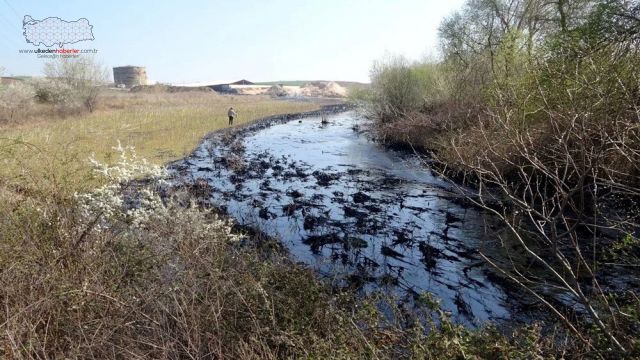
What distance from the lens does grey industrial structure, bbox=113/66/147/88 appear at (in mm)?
129625

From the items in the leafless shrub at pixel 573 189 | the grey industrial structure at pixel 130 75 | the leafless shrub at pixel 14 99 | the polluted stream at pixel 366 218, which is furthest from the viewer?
the grey industrial structure at pixel 130 75

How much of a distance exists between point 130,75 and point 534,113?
13853 centimetres

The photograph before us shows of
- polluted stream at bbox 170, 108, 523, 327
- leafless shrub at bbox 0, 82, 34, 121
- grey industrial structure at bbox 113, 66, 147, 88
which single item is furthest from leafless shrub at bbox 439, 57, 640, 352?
grey industrial structure at bbox 113, 66, 147, 88

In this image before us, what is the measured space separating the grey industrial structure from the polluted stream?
120244 mm

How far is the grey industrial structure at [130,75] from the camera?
12962 centimetres

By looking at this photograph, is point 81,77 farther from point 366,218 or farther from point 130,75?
point 130,75

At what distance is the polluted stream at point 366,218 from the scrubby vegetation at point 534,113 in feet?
3.29

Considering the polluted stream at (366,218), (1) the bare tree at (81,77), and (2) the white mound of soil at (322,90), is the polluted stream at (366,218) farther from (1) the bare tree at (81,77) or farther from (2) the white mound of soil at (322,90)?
(2) the white mound of soil at (322,90)

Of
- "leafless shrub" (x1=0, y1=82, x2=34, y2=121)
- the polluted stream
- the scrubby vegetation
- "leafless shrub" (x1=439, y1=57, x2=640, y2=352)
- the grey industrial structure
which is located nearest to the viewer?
"leafless shrub" (x1=439, y1=57, x2=640, y2=352)

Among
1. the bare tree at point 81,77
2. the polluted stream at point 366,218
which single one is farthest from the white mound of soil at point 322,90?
the polluted stream at point 366,218

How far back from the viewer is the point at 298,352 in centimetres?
463

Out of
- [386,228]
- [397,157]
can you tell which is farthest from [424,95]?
[386,228]

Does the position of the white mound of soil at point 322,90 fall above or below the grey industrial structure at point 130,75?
below

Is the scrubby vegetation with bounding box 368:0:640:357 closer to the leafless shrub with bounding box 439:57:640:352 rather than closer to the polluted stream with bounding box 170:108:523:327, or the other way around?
the leafless shrub with bounding box 439:57:640:352
